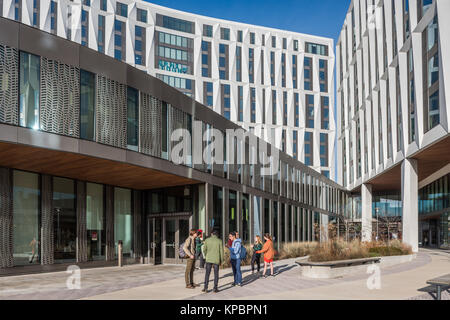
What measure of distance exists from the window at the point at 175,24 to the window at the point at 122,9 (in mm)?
5614

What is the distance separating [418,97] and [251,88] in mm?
48381

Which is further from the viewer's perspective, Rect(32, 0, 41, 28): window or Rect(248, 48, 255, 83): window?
Rect(248, 48, 255, 83): window

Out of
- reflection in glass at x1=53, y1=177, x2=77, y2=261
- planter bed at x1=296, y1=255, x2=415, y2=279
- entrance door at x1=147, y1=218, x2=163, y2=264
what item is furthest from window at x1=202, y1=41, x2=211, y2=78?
planter bed at x1=296, y1=255, x2=415, y2=279

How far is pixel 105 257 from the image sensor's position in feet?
69.0

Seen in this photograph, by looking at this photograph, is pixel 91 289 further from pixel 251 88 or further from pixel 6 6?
pixel 251 88

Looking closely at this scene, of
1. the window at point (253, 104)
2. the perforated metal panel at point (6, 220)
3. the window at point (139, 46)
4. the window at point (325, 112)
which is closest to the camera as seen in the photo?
the perforated metal panel at point (6, 220)

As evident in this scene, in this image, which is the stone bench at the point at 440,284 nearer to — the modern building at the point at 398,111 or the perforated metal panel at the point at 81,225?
the perforated metal panel at the point at 81,225

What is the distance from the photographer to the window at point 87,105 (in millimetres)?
15930

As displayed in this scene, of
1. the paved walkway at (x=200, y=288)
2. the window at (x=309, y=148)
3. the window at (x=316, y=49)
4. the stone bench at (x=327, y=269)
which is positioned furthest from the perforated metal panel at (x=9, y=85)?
the window at (x=316, y=49)

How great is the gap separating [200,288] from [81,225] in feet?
26.8

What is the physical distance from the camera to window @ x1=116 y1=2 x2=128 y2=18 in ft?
223

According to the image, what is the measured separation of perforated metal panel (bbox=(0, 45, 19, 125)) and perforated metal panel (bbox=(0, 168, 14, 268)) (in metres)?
3.69

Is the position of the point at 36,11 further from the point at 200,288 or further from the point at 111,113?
the point at 200,288

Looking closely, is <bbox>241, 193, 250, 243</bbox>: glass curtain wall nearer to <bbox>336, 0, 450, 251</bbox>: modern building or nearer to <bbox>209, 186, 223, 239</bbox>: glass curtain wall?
<bbox>209, 186, 223, 239</bbox>: glass curtain wall
